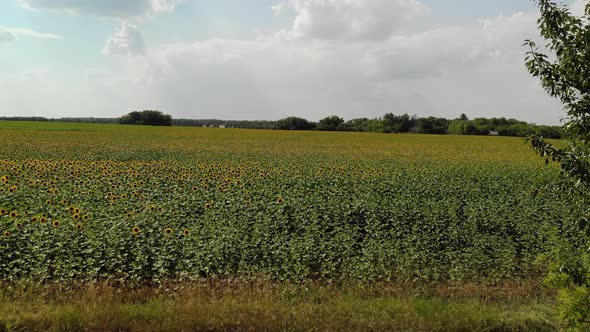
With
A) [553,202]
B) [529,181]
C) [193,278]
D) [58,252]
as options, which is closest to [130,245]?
[58,252]

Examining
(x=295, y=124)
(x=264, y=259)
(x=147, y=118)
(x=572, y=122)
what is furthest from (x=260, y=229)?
(x=147, y=118)

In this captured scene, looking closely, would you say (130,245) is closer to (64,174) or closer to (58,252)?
(58,252)

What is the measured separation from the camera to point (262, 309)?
18.1ft

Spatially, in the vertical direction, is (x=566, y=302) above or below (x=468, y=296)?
above

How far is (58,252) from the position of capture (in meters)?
6.82

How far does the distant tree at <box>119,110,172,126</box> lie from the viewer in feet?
307

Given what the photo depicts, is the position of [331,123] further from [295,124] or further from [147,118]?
[147,118]

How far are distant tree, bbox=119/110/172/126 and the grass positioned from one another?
9107cm

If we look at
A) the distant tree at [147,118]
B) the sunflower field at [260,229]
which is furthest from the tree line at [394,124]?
the sunflower field at [260,229]

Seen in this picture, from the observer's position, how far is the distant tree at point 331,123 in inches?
3238

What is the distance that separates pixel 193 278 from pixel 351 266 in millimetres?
2250

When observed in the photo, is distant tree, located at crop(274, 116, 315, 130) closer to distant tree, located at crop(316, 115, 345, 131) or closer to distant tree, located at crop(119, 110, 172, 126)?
distant tree, located at crop(316, 115, 345, 131)

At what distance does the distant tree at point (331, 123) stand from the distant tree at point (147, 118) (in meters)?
30.7

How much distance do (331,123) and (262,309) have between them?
82069 millimetres
